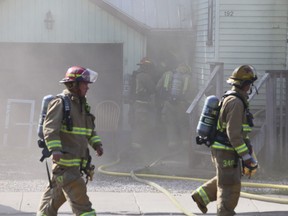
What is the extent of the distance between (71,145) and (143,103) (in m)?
7.60

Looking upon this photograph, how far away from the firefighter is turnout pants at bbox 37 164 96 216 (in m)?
1.43

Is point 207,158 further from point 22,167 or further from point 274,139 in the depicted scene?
point 22,167

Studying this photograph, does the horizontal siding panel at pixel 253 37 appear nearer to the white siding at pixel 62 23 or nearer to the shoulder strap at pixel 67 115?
the white siding at pixel 62 23

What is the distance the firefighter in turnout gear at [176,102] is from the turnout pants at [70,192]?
23.8 ft

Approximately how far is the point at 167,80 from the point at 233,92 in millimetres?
7109

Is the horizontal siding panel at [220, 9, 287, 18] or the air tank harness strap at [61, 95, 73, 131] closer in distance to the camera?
the air tank harness strap at [61, 95, 73, 131]

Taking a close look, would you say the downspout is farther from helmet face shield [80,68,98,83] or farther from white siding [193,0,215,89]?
helmet face shield [80,68,98,83]

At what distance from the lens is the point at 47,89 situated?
15.0 meters

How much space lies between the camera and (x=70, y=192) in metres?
6.39

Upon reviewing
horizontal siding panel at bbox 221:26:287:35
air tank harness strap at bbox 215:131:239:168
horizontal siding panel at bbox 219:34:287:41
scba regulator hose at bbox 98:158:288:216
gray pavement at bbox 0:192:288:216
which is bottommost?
gray pavement at bbox 0:192:288:216

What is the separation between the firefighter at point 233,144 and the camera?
6688 mm

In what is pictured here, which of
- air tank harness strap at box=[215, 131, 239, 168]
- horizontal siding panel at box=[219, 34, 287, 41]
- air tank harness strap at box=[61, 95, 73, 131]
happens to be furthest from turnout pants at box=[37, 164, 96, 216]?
horizontal siding panel at box=[219, 34, 287, 41]

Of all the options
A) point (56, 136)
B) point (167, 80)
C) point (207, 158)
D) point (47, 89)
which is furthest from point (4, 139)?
point (56, 136)

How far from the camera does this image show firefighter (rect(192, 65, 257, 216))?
6688mm
